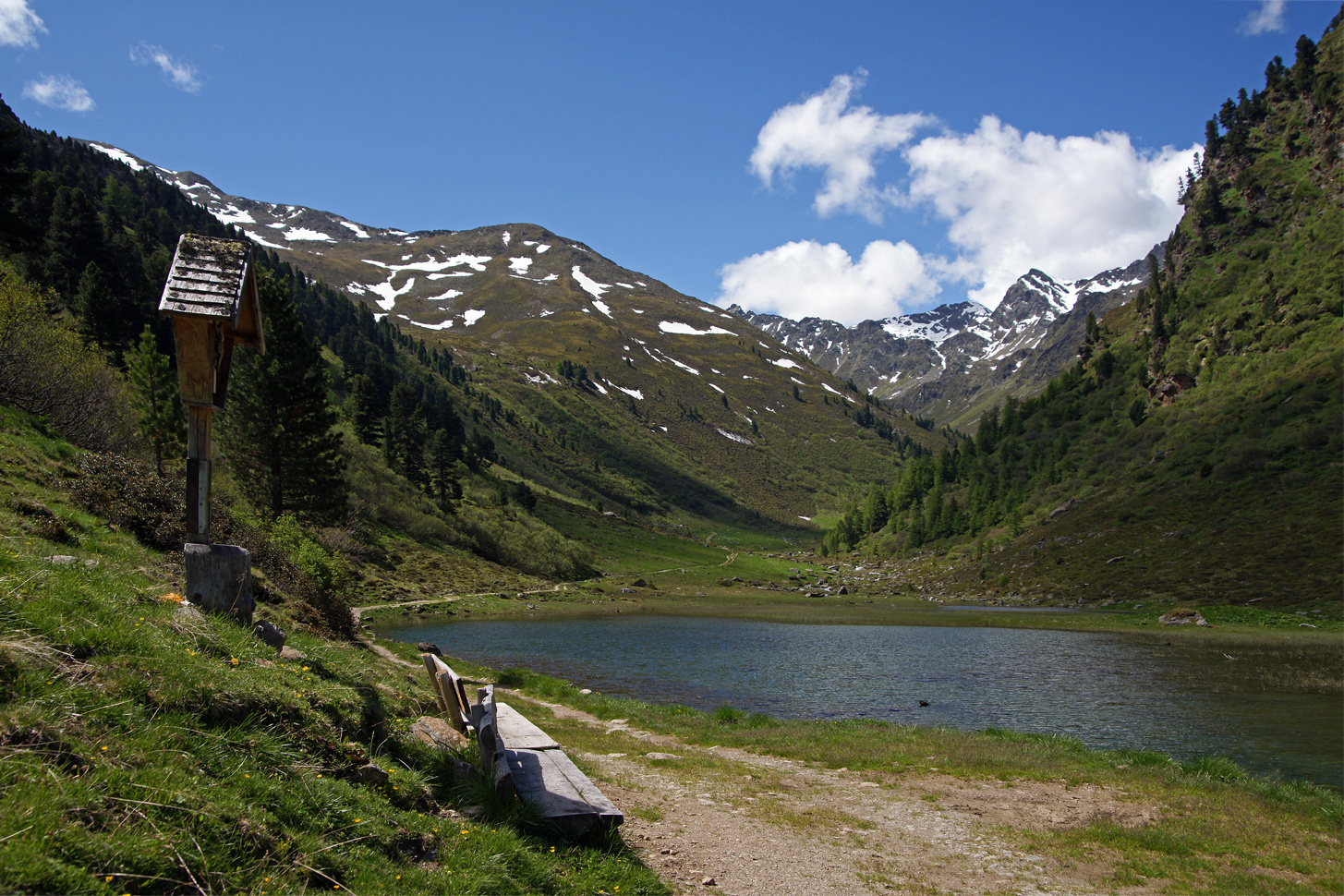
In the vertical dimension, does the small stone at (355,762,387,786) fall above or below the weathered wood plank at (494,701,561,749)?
above

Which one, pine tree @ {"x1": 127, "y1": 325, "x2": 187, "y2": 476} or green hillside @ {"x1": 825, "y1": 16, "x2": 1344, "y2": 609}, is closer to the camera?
pine tree @ {"x1": 127, "y1": 325, "x2": 187, "y2": 476}

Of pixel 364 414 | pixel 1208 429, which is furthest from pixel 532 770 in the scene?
pixel 1208 429

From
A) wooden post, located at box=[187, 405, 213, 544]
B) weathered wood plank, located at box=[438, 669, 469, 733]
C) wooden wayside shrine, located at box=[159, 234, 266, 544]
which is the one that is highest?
wooden wayside shrine, located at box=[159, 234, 266, 544]

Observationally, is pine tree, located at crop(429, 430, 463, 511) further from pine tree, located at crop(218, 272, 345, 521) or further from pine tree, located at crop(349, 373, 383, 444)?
pine tree, located at crop(218, 272, 345, 521)

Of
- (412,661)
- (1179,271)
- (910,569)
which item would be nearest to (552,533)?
(910,569)

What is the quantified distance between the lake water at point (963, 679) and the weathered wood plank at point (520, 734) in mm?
17089

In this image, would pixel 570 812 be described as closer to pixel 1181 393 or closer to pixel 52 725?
pixel 52 725

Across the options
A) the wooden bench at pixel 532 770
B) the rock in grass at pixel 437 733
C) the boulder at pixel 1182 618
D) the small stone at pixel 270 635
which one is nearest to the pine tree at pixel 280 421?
the rock in grass at pixel 437 733

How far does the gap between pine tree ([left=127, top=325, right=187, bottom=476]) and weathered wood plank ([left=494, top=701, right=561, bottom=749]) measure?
42.9m

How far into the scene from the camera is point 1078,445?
110 m

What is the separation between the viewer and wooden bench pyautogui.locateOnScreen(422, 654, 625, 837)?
8625mm

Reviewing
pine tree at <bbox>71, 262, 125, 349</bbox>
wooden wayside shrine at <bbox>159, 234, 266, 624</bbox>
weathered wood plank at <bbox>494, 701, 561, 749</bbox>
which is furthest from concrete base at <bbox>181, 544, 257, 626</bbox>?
pine tree at <bbox>71, 262, 125, 349</bbox>

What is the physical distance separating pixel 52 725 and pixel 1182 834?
16.9 metres

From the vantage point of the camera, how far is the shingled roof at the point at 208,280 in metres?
9.16
